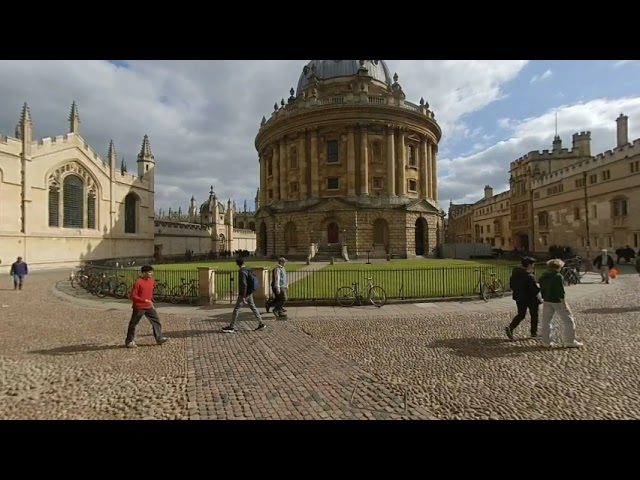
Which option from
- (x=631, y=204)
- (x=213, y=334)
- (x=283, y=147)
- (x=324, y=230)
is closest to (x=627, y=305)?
(x=213, y=334)

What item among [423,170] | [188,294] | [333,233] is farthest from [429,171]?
[188,294]

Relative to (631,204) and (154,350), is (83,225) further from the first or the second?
(631,204)

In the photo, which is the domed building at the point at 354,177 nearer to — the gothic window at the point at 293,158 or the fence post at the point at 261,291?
the gothic window at the point at 293,158

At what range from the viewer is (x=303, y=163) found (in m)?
36.9

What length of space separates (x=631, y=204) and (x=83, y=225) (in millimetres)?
51634

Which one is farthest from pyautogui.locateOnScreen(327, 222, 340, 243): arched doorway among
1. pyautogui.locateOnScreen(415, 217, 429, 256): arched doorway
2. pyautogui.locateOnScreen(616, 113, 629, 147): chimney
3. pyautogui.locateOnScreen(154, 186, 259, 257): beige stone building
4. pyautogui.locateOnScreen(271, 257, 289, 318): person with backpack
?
pyautogui.locateOnScreen(616, 113, 629, 147): chimney

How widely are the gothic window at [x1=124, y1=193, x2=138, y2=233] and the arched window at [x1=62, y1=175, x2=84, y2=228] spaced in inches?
221

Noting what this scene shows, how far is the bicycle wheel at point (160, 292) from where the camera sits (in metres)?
12.5

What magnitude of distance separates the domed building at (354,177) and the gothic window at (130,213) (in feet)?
52.7

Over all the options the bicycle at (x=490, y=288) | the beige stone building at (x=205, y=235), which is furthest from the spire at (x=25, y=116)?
the bicycle at (x=490, y=288)

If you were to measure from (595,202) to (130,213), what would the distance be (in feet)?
167

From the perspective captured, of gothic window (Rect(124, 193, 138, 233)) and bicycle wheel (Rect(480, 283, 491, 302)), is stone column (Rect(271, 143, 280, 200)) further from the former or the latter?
bicycle wheel (Rect(480, 283, 491, 302))

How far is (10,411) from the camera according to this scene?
419 cm

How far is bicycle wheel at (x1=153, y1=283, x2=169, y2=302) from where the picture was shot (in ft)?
41.0
